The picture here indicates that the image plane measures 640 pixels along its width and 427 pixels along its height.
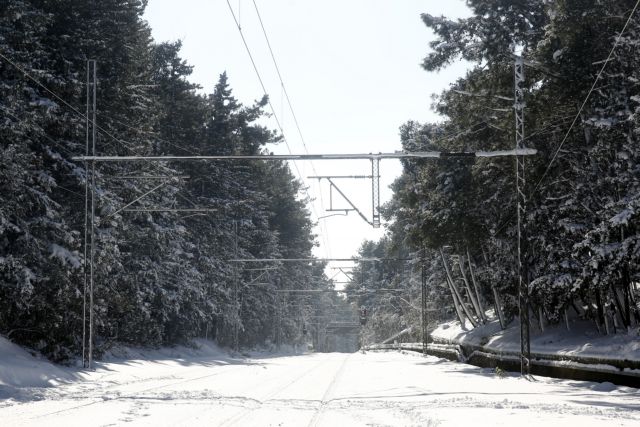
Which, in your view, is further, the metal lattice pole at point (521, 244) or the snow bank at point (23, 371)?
the metal lattice pole at point (521, 244)

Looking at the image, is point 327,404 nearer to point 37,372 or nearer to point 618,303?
point 37,372

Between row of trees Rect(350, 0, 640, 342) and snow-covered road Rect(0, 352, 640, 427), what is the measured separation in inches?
156

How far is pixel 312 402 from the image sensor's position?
15117 mm

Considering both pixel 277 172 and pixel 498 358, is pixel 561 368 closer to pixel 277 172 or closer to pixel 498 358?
pixel 498 358

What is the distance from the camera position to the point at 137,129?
35281 millimetres

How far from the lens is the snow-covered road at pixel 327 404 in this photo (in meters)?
11.6

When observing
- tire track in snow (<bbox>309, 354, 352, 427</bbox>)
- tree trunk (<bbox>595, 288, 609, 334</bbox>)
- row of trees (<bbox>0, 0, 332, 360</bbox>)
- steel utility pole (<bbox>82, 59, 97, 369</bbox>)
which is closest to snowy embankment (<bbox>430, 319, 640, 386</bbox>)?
tree trunk (<bbox>595, 288, 609, 334</bbox>)

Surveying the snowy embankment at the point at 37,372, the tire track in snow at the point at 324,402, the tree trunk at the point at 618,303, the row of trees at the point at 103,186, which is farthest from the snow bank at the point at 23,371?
the tree trunk at the point at 618,303

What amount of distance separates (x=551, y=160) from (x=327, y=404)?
46.5 feet

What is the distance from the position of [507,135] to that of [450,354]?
17.8 metres

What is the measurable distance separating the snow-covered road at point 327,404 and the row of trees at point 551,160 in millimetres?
3952

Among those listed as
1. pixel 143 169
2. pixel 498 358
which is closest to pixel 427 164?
pixel 498 358

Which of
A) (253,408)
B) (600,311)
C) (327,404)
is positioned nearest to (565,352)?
(600,311)

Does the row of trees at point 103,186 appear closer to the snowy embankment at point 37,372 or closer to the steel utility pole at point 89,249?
the steel utility pole at point 89,249
